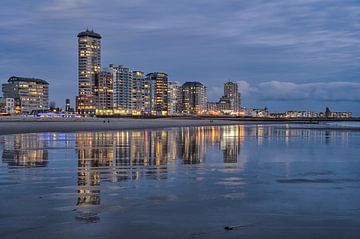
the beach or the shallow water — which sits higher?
the beach

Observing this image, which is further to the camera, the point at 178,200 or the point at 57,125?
the point at 57,125

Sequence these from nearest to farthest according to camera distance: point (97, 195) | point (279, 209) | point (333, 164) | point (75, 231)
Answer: point (75, 231), point (279, 209), point (97, 195), point (333, 164)

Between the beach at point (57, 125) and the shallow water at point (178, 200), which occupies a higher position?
the beach at point (57, 125)

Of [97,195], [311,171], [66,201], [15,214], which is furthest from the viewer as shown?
[311,171]

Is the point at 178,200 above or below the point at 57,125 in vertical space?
below

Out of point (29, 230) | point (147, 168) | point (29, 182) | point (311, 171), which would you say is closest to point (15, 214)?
point (29, 230)

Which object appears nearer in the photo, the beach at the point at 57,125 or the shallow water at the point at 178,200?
the shallow water at the point at 178,200

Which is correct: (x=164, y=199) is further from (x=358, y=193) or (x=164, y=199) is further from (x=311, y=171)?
(x=311, y=171)

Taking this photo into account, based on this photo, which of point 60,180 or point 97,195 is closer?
point 97,195

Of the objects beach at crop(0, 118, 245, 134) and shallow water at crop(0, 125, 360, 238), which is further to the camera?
beach at crop(0, 118, 245, 134)

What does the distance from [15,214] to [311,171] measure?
12.3m

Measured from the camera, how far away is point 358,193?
11.9 m

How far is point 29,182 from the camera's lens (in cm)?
1355

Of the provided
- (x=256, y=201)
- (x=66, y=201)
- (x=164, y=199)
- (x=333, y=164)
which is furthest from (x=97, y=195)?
(x=333, y=164)
